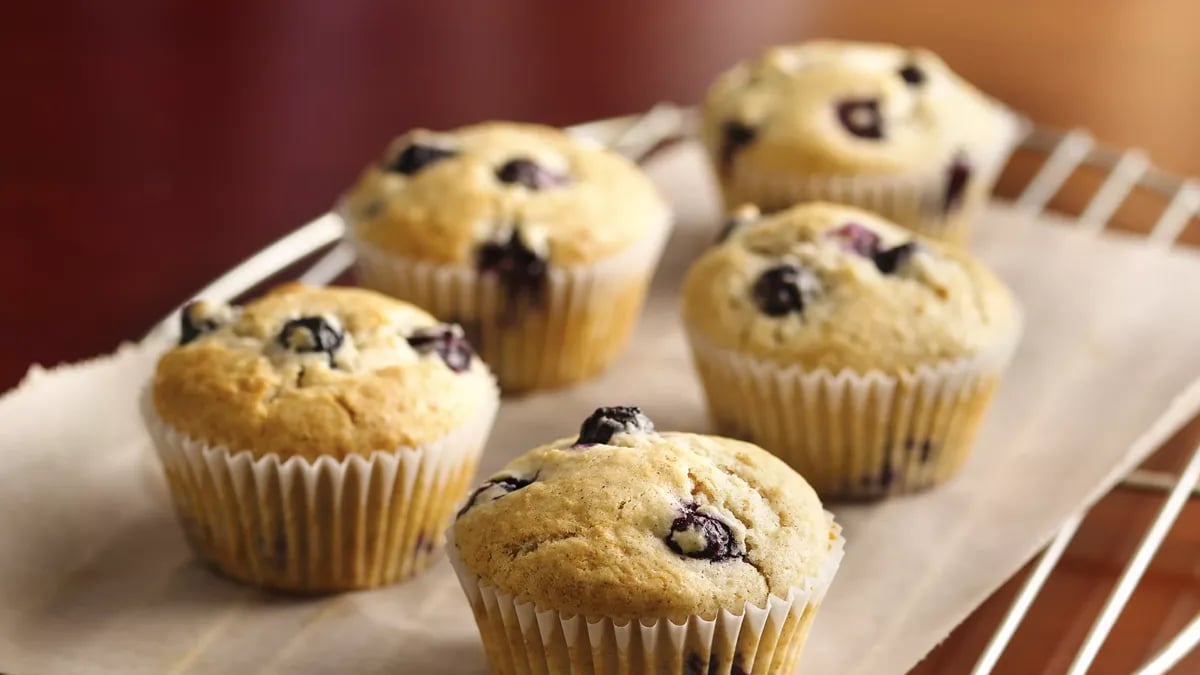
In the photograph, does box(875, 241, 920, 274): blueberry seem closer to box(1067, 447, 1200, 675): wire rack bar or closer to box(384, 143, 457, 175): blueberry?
box(1067, 447, 1200, 675): wire rack bar

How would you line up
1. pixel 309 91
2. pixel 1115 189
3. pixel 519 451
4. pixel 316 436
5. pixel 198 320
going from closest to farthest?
pixel 316 436, pixel 198 320, pixel 519 451, pixel 1115 189, pixel 309 91

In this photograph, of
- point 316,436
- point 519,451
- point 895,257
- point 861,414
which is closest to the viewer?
point 316,436

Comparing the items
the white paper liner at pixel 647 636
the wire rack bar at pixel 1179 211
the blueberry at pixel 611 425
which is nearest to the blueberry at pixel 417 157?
the blueberry at pixel 611 425

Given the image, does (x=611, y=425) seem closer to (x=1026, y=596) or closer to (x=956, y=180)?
(x=1026, y=596)

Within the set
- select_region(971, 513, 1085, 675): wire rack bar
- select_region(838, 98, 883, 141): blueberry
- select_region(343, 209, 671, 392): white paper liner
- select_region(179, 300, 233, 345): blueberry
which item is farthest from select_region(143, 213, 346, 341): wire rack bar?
select_region(971, 513, 1085, 675): wire rack bar

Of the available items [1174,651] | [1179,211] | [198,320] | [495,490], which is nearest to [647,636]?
[495,490]

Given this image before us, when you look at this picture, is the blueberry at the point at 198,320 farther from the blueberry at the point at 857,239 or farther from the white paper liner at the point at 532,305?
the blueberry at the point at 857,239
